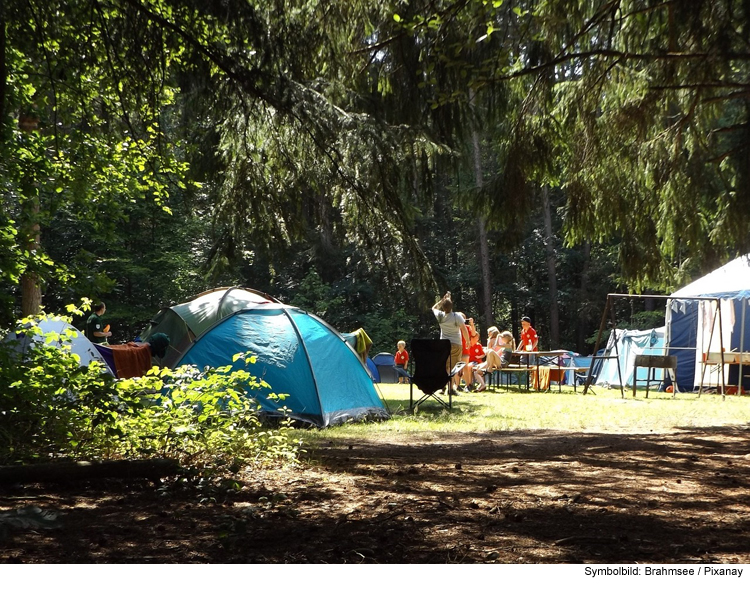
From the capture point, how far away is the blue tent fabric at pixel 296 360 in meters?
8.67

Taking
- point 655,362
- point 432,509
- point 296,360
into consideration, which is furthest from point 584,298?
point 432,509

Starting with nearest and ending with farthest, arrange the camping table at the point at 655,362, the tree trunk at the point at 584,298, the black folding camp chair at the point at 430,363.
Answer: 1. the black folding camp chair at the point at 430,363
2. the camping table at the point at 655,362
3. the tree trunk at the point at 584,298

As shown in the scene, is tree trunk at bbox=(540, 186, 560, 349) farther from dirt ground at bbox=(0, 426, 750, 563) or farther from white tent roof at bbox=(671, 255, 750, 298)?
dirt ground at bbox=(0, 426, 750, 563)

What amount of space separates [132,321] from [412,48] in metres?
19.6

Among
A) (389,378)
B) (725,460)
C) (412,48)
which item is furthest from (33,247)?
(389,378)

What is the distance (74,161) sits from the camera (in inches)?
261

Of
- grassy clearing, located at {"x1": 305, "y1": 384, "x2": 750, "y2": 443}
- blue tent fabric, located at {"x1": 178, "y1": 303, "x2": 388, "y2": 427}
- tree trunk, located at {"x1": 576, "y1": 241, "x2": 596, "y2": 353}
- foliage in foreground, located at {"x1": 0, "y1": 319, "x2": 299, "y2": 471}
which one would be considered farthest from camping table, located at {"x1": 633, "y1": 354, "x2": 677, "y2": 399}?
tree trunk, located at {"x1": 576, "y1": 241, "x2": 596, "y2": 353}

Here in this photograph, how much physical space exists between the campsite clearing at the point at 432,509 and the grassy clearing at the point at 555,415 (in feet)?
4.71

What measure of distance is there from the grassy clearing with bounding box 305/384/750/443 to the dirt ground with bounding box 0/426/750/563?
2.41 m

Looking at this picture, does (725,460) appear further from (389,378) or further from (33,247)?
(389,378)

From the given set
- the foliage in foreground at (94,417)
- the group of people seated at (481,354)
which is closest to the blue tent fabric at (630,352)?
the group of people seated at (481,354)

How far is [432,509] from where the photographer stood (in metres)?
3.98

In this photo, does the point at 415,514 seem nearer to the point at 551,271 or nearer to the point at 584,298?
the point at 551,271

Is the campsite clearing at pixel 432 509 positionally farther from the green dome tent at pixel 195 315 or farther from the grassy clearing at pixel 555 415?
the green dome tent at pixel 195 315
